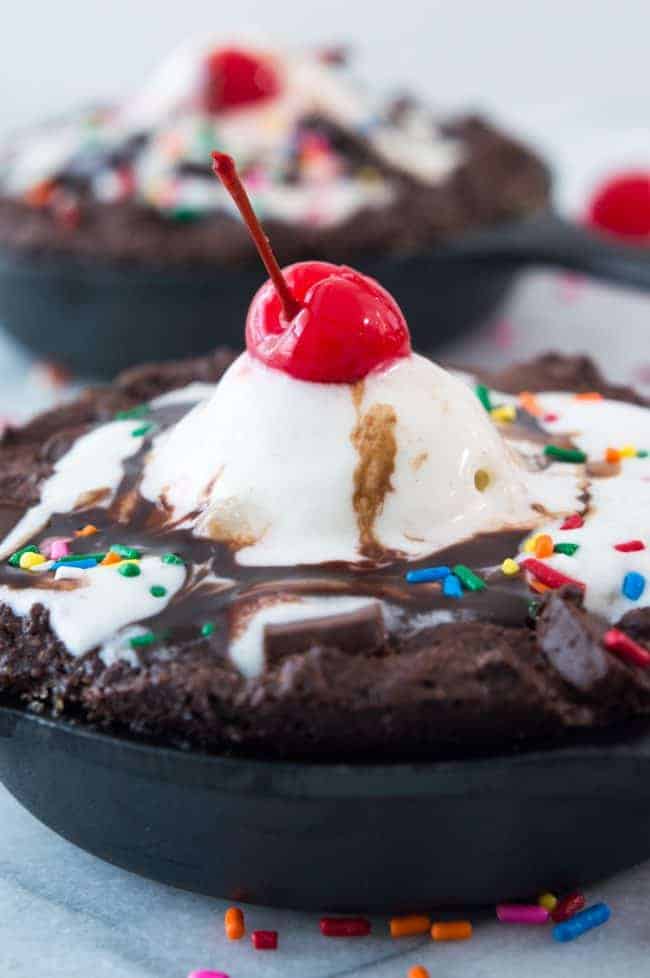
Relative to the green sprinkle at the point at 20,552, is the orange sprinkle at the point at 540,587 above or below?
below

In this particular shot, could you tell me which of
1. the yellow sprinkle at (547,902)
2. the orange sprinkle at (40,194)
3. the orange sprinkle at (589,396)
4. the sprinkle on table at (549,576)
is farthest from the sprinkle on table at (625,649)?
the orange sprinkle at (40,194)

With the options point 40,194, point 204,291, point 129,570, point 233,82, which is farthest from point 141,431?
point 233,82

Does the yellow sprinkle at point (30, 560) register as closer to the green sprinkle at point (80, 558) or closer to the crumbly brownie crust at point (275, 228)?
the green sprinkle at point (80, 558)

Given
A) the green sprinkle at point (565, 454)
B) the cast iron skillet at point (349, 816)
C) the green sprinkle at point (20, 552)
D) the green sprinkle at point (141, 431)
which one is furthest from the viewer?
the green sprinkle at point (141, 431)

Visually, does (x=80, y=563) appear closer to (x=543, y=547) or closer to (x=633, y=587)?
(x=543, y=547)

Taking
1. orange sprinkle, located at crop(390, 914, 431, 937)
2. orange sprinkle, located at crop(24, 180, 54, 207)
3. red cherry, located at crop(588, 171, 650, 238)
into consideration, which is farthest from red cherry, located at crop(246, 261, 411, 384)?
red cherry, located at crop(588, 171, 650, 238)
